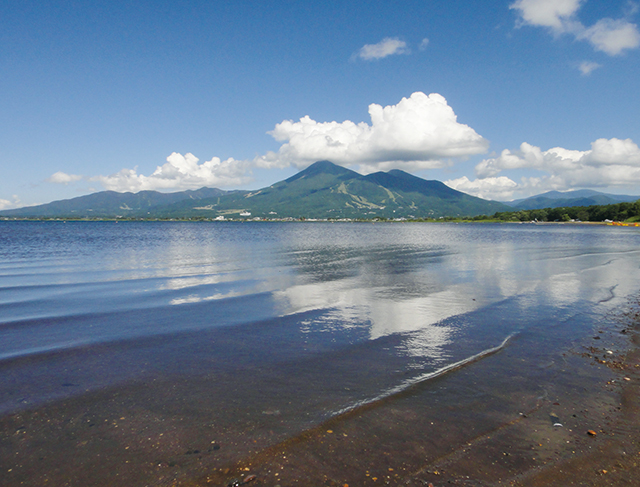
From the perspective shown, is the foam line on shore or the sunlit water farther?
the sunlit water

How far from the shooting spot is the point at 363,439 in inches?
311

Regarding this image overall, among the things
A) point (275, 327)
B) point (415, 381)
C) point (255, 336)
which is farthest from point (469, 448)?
point (275, 327)

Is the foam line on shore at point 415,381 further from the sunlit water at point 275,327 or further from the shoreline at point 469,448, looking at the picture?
the shoreline at point 469,448

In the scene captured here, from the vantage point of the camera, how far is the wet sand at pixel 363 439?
22.4 ft

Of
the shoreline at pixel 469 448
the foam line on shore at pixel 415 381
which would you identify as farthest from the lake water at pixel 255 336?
the shoreline at pixel 469 448

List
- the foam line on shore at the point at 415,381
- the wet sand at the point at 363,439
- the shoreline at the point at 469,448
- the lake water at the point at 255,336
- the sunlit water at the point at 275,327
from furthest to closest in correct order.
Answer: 1. the sunlit water at the point at 275,327
2. the lake water at the point at 255,336
3. the foam line on shore at the point at 415,381
4. the wet sand at the point at 363,439
5. the shoreline at the point at 469,448

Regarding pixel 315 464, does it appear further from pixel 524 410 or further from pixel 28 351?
pixel 28 351

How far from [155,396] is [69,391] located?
8.83ft

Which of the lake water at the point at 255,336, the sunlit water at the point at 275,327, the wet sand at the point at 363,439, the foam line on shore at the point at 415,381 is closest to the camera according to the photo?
the wet sand at the point at 363,439

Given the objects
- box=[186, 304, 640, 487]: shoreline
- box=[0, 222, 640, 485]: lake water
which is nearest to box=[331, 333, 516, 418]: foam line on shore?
box=[0, 222, 640, 485]: lake water

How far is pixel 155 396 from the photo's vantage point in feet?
33.1

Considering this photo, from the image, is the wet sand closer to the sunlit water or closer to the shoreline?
the shoreline

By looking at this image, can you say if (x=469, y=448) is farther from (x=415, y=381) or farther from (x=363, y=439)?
(x=415, y=381)

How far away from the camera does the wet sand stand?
682 centimetres
